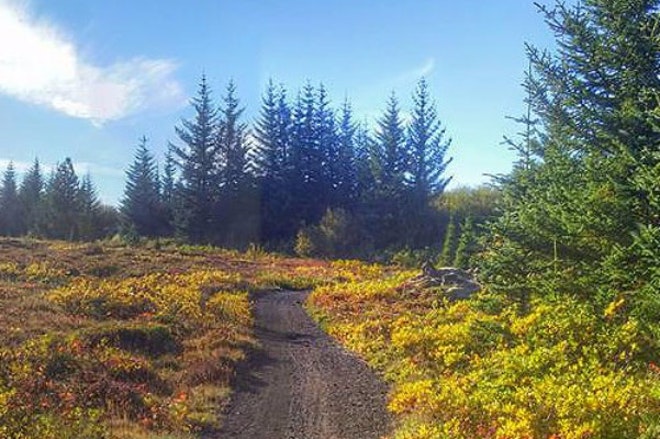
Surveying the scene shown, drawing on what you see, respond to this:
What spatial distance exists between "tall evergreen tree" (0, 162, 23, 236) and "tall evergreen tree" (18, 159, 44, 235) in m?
0.89

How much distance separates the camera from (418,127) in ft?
197

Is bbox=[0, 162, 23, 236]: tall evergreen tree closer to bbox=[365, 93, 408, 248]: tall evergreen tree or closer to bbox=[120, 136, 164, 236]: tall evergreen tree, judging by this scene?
bbox=[120, 136, 164, 236]: tall evergreen tree

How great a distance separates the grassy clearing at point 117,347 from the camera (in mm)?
10484

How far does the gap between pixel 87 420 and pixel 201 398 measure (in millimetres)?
2543

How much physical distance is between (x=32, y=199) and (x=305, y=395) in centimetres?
8064

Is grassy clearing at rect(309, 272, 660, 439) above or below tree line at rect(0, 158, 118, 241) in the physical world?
below

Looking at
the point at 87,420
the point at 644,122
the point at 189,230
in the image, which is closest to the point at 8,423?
the point at 87,420

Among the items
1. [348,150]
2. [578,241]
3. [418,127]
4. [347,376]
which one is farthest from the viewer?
[348,150]

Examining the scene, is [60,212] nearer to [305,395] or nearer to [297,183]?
[297,183]

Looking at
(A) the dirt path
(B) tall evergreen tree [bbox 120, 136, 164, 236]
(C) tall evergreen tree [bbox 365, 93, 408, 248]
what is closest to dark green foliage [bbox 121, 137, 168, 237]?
(B) tall evergreen tree [bbox 120, 136, 164, 236]

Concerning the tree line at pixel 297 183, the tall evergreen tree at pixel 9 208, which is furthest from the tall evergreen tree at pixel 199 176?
the tall evergreen tree at pixel 9 208

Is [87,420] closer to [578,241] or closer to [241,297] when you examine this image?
[578,241]

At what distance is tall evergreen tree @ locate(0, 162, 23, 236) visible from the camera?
77.9 metres

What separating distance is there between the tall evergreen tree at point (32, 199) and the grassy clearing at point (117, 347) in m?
44.3
